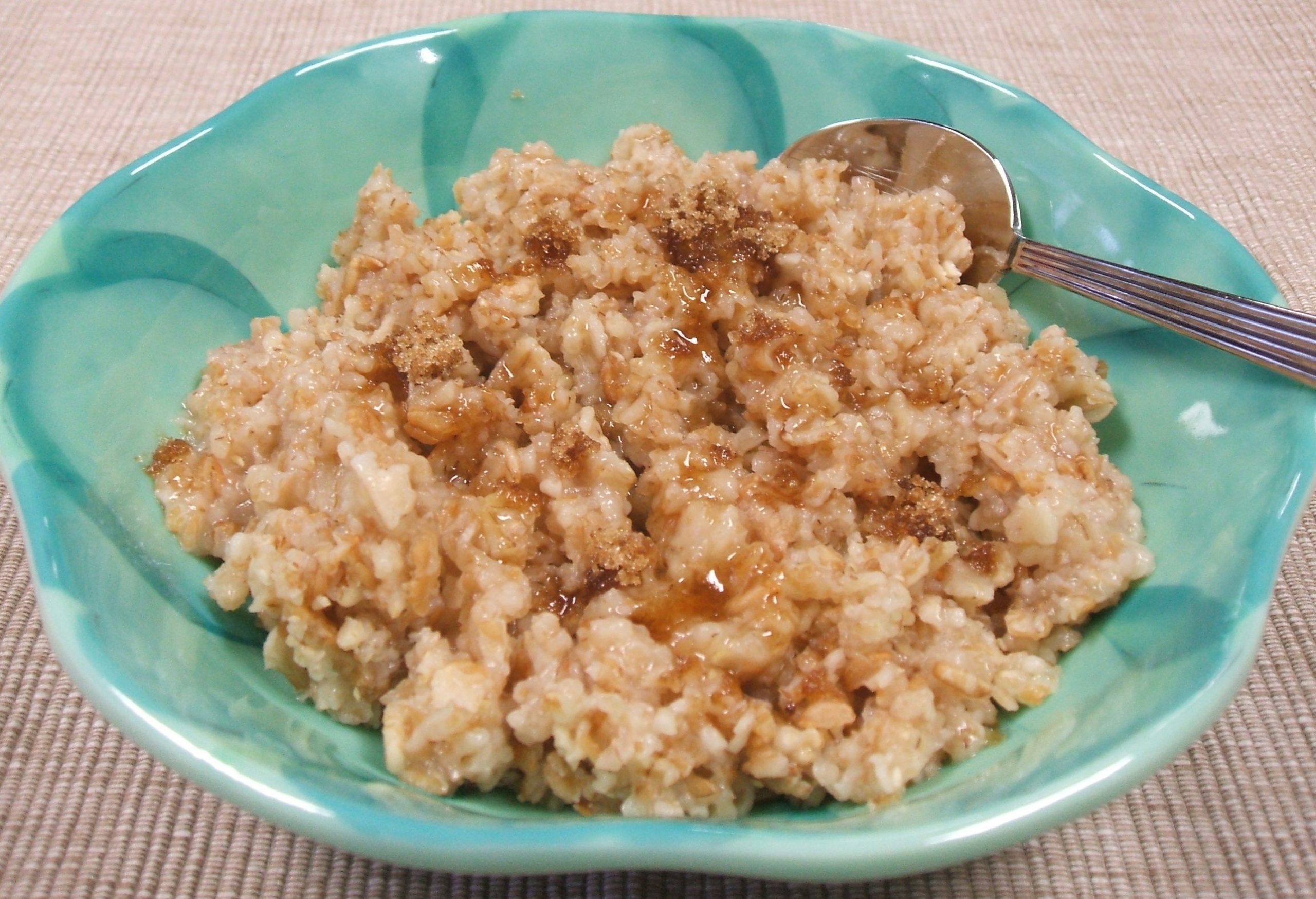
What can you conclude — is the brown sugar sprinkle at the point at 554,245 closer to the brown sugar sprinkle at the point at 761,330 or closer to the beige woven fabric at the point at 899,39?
the brown sugar sprinkle at the point at 761,330

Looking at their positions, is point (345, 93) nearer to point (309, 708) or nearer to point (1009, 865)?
point (309, 708)

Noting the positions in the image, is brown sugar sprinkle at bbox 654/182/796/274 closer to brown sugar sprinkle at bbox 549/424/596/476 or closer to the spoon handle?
brown sugar sprinkle at bbox 549/424/596/476

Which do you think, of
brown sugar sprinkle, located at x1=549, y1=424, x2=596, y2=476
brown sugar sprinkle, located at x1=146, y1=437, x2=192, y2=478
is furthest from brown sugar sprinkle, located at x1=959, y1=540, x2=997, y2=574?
brown sugar sprinkle, located at x1=146, y1=437, x2=192, y2=478

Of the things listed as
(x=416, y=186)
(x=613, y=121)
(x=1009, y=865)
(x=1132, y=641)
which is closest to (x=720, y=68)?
(x=613, y=121)

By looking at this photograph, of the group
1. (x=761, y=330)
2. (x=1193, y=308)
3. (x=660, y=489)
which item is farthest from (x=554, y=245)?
(x=1193, y=308)

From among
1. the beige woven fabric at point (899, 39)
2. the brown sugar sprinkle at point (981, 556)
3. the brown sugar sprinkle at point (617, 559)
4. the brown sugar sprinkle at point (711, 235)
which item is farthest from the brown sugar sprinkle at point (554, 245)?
Result: the beige woven fabric at point (899, 39)

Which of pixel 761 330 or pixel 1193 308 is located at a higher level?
pixel 1193 308

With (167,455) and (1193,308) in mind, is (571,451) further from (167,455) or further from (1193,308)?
(1193,308)
